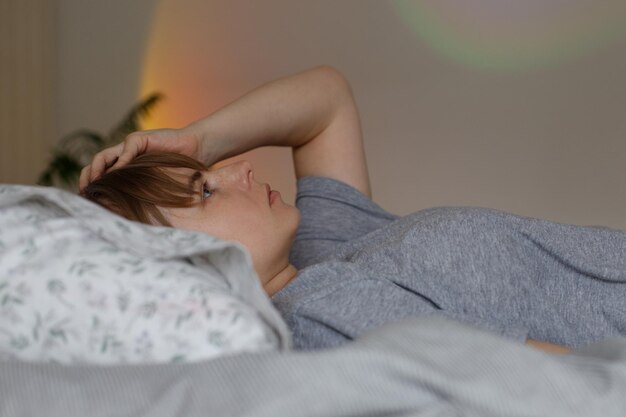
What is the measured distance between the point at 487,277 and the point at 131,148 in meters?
0.58

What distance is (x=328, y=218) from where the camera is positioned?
61.5 inches

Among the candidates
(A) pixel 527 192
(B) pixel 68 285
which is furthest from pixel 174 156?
(A) pixel 527 192

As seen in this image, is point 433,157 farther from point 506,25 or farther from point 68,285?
point 68,285

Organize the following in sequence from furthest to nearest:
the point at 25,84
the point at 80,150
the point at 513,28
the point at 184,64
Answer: the point at 25,84, the point at 184,64, the point at 80,150, the point at 513,28

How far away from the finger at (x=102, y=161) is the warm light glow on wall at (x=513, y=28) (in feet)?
8.40

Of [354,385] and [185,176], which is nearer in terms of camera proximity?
[354,385]

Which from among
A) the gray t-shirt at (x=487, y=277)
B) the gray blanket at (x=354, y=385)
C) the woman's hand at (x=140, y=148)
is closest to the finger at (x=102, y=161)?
the woman's hand at (x=140, y=148)

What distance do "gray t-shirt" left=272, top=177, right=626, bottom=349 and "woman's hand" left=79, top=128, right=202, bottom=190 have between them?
0.37 m

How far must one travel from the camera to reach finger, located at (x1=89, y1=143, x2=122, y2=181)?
130 cm

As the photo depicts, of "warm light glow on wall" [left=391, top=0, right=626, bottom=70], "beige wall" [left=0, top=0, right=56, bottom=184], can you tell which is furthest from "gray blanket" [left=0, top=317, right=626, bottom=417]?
"beige wall" [left=0, top=0, right=56, bottom=184]

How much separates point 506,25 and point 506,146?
518 millimetres

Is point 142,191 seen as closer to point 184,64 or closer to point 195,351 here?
point 195,351

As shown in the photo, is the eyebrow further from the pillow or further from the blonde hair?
the pillow

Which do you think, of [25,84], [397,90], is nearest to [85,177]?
[397,90]
